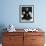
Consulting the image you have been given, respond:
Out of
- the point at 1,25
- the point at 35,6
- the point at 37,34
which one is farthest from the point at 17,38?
the point at 35,6

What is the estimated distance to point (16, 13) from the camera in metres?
4.14

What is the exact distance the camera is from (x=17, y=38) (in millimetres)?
3637

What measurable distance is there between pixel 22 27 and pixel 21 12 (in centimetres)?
49

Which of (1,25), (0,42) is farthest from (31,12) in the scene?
(0,42)

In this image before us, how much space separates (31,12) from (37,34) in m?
0.85

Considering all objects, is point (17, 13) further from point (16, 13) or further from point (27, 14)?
point (27, 14)

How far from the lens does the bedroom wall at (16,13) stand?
412 cm

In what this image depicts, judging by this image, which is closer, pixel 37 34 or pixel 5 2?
pixel 37 34

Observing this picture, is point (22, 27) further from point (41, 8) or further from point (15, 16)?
point (41, 8)

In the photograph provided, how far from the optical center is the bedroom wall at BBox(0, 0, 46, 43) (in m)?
4.12

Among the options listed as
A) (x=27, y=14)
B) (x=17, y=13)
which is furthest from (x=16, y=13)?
(x=27, y=14)

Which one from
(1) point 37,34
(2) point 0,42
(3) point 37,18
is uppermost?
(3) point 37,18

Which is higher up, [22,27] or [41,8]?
[41,8]

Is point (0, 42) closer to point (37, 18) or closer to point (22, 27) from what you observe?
point (22, 27)
